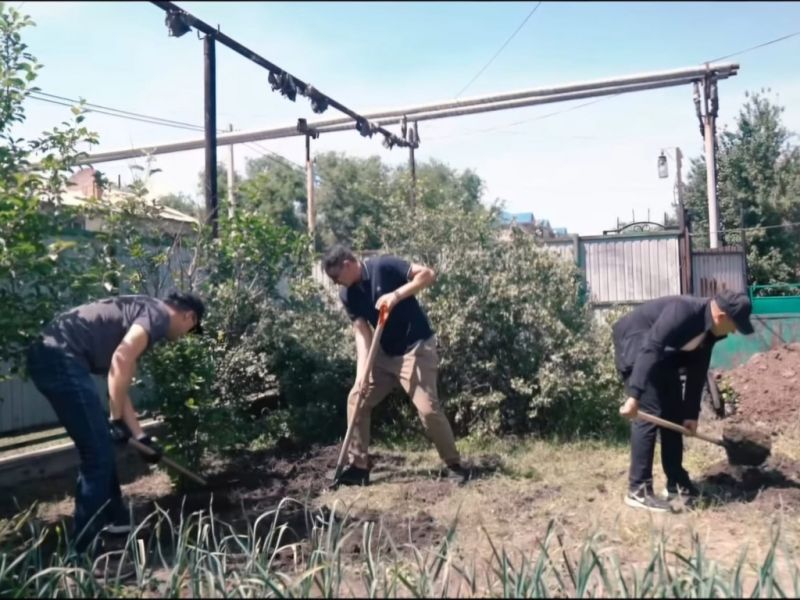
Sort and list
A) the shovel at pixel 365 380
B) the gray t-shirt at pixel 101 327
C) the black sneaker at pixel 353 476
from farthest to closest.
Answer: the black sneaker at pixel 353 476 → the shovel at pixel 365 380 → the gray t-shirt at pixel 101 327

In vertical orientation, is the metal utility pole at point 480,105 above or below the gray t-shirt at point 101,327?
above

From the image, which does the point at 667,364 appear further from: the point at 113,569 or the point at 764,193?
the point at 113,569

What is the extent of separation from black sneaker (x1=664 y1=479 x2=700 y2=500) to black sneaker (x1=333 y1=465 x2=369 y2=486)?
6.80ft

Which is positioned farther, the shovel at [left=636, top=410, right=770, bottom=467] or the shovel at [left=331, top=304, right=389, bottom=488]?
the shovel at [left=331, top=304, right=389, bottom=488]

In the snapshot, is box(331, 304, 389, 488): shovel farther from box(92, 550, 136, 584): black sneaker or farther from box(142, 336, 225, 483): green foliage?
box(92, 550, 136, 584): black sneaker

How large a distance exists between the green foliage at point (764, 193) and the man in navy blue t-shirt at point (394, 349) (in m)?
2.91

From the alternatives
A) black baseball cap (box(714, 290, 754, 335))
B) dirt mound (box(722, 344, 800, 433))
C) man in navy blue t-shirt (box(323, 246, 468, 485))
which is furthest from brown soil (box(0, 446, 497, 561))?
dirt mound (box(722, 344, 800, 433))

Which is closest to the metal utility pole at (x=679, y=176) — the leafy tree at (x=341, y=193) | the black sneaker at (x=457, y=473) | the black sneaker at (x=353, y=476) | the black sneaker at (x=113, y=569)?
the black sneaker at (x=457, y=473)

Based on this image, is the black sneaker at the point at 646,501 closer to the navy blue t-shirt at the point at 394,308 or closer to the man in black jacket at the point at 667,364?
the man in black jacket at the point at 667,364

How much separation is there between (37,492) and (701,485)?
4639mm

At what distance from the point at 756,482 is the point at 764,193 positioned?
2680 millimetres

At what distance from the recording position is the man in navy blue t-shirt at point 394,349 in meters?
5.87

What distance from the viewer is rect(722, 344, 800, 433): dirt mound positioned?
742 cm

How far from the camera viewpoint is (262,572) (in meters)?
2.95
